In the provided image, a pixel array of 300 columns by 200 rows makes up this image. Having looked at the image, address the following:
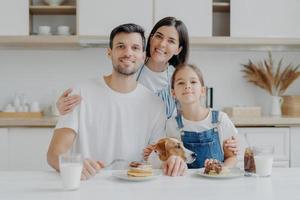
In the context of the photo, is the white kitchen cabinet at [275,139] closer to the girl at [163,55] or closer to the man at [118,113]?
the girl at [163,55]

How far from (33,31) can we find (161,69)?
1844mm

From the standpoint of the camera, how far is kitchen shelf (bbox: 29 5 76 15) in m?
3.66

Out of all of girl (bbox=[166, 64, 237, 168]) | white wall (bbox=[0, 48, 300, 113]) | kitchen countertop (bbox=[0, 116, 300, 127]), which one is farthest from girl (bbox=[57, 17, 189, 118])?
white wall (bbox=[0, 48, 300, 113])

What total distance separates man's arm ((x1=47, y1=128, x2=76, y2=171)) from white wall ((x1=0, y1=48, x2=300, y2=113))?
205 cm

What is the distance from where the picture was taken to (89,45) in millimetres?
3734

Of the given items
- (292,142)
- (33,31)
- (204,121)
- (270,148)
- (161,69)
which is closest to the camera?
(270,148)

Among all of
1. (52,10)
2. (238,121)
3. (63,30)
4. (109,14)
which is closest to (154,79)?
(238,121)

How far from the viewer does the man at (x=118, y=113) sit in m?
2.03

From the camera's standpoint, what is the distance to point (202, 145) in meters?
2.00

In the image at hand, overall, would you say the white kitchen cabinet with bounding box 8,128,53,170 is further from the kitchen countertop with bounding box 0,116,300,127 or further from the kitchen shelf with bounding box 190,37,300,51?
the kitchen shelf with bounding box 190,37,300,51

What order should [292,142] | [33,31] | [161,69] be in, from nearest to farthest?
[161,69] < [292,142] < [33,31]

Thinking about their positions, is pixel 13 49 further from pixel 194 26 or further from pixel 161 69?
pixel 161 69

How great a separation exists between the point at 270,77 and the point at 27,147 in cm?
205

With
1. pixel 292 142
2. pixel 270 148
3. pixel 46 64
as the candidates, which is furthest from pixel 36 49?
pixel 270 148
